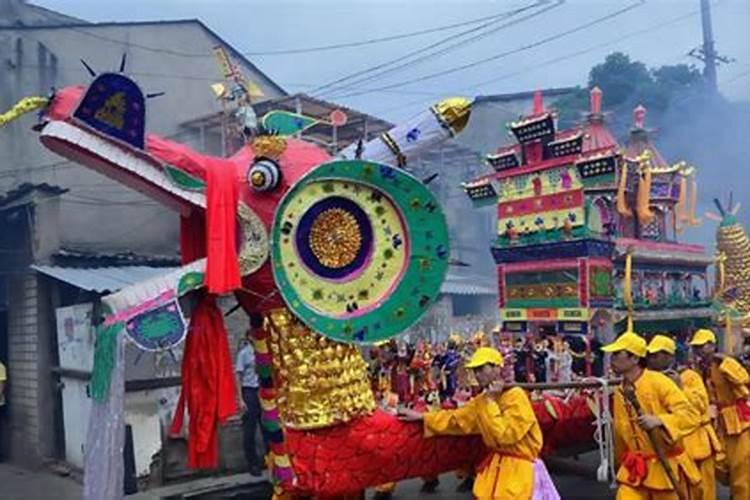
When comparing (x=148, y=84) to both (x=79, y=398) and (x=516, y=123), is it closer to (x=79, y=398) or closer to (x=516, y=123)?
(x=79, y=398)

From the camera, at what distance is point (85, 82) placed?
36.1 feet

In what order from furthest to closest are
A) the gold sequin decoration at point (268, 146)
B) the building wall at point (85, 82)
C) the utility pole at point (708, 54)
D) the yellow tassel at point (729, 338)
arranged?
the utility pole at point (708, 54), the building wall at point (85, 82), the yellow tassel at point (729, 338), the gold sequin decoration at point (268, 146)

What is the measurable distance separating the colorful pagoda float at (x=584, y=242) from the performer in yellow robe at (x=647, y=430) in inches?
59.4

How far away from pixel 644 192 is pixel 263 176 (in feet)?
16.3

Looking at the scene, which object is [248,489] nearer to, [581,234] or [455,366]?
[455,366]

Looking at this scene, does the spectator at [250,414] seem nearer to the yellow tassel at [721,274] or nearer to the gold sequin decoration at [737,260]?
the yellow tassel at [721,274]

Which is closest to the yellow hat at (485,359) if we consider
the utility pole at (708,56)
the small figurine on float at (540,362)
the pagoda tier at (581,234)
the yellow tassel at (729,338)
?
the small figurine on float at (540,362)

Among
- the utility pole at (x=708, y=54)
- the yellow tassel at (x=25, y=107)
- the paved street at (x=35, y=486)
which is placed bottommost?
the paved street at (x=35, y=486)

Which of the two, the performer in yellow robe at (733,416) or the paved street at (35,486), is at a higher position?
the performer in yellow robe at (733,416)

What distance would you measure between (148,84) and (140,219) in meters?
2.29

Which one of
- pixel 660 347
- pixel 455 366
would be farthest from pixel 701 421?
pixel 455 366

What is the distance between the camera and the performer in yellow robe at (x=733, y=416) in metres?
5.77

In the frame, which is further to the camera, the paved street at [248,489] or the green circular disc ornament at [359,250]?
the paved street at [248,489]

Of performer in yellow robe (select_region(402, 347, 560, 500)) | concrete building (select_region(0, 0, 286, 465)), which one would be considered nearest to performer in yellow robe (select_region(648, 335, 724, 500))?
performer in yellow robe (select_region(402, 347, 560, 500))
